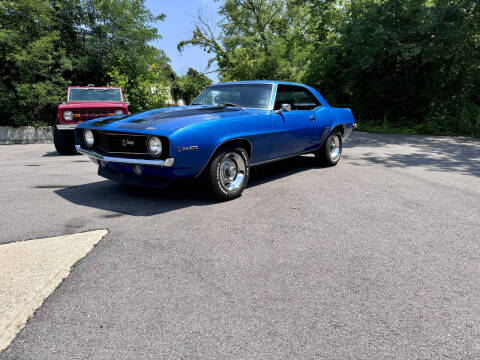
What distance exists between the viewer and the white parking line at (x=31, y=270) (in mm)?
2012

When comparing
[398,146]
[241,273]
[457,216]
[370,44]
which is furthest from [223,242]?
[370,44]

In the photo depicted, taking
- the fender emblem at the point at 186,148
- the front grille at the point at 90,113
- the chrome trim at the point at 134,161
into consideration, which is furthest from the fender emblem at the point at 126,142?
the front grille at the point at 90,113

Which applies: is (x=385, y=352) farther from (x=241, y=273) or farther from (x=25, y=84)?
(x=25, y=84)

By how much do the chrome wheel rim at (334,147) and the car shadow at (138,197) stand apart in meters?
1.52

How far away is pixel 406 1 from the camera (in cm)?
1370

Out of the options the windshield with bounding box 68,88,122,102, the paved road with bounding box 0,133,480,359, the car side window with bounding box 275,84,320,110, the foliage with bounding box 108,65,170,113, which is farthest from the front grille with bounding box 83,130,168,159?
the foliage with bounding box 108,65,170,113

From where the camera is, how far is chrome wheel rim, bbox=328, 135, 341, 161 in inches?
258

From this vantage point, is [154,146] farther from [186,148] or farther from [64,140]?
[64,140]

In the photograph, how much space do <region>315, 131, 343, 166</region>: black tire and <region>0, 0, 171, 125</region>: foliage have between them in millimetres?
10433

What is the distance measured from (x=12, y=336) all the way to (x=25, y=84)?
14.6m

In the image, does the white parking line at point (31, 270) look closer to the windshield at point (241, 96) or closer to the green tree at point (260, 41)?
the windshield at point (241, 96)

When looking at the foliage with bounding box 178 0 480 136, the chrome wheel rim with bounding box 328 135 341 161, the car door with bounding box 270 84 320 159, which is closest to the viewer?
the car door with bounding box 270 84 320 159

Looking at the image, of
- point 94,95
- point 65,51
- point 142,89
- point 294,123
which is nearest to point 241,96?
point 294,123

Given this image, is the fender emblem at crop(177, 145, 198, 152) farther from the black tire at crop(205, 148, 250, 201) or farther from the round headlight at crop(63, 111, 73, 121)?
the round headlight at crop(63, 111, 73, 121)
